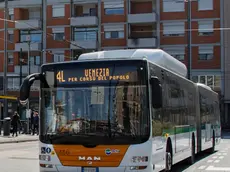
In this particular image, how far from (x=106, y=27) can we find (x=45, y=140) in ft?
146

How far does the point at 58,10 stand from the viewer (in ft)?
182

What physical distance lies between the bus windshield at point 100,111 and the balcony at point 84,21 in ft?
145

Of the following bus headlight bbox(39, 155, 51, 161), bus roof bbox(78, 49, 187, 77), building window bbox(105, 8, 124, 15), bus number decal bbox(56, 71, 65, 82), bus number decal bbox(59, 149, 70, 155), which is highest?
building window bbox(105, 8, 124, 15)

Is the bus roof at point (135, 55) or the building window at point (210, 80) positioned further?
the building window at point (210, 80)

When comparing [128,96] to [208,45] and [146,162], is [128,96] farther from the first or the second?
[208,45]

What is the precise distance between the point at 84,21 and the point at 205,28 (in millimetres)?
14067

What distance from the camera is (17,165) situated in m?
14.2

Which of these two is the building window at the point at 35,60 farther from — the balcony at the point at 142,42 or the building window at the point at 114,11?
the balcony at the point at 142,42

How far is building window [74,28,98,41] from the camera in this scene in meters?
53.9

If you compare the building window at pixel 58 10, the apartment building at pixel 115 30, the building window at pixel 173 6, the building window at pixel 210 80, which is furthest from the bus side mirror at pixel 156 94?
the building window at pixel 58 10

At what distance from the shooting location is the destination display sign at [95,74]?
9.44 metres

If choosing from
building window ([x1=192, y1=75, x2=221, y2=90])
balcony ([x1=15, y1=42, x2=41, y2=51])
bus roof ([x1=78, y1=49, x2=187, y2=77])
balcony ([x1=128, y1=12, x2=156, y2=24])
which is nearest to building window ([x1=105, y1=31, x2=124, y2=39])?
balcony ([x1=128, y1=12, x2=156, y2=24])

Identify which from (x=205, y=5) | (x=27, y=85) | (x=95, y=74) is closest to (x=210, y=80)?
(x=205, y=5)

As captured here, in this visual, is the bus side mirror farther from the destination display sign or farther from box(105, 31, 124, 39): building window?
box(105, 31, 124, 39): building window
